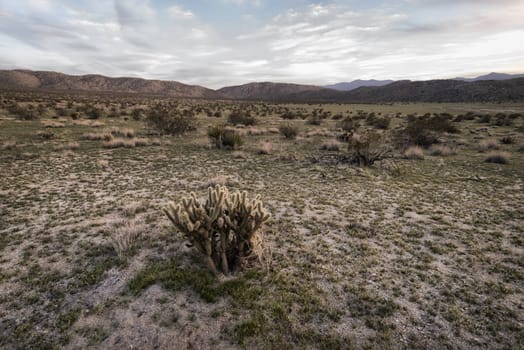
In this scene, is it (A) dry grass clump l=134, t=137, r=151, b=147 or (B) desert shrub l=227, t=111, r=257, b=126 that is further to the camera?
(B) desert shrub l=227, t=111, r=257, b=126

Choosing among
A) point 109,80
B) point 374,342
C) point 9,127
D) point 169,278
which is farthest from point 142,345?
point 109,80

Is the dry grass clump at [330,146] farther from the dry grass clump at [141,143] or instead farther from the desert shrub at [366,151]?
the dry grass clump at [141,143]

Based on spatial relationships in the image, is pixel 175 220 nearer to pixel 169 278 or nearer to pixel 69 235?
pixel 169 278

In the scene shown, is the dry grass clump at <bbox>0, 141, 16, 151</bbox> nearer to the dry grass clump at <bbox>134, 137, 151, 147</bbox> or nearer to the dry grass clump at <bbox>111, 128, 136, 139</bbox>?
the dry grass clump at <bbox>111, 128, 136, 139</bbox>

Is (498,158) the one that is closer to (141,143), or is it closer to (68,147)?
(141,143)

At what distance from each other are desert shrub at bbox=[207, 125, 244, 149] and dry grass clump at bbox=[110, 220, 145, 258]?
9265mm

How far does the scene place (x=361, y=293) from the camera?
383 centimetres

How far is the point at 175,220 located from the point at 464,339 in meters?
3.97

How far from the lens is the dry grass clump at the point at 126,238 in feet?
15.4

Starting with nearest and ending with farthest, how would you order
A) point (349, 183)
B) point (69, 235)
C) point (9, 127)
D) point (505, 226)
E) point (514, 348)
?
point (514, 348) → point (69, 235) → point (505, 226) → point (349, 183) → point (9, 127)

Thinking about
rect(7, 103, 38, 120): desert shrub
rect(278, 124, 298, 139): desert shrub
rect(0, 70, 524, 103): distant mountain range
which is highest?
rect(0, 70, 524, 103): distant mountain range

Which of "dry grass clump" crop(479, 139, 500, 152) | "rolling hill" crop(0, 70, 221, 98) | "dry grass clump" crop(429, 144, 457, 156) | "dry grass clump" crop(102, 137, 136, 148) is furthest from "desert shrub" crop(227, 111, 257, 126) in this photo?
"rolling hill" crop(0, 70, 221, 98)

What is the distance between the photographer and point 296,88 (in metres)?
174

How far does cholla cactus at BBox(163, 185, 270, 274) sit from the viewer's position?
3922mm
